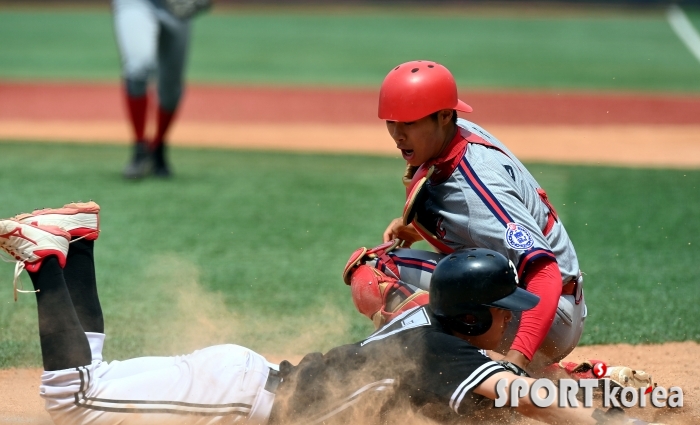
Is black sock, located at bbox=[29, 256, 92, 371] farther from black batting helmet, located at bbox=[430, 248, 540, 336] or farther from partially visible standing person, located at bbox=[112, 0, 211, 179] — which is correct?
partially visible standing person, located at bbox=[112, 0, 211, 179]

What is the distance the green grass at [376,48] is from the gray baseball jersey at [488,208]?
1380cm

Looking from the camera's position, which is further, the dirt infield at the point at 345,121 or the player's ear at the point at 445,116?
the dirt infield at the point at 345,121

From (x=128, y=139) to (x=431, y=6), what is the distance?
2245 cm

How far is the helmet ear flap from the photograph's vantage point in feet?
9.71

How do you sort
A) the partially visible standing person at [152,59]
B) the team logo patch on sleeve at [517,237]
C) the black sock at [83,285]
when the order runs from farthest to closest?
the partially visible standing person at [152,59], the black sock at [83,285], the team logo patch on sleeve at [517,237]

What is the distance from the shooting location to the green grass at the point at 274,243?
462 cm

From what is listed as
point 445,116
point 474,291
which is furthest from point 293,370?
point 445,116

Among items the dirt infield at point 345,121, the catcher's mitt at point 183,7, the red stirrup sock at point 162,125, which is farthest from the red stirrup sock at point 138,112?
the dirt infield at point 345,121

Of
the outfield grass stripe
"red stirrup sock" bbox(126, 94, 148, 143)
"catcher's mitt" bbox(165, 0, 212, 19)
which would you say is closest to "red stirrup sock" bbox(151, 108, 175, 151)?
"red stirrup sock" bbox(126, 94, 148, 143)

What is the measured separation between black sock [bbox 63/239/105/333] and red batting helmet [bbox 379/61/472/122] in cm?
131

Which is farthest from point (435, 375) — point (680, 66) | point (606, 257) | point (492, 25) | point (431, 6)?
point (431, 6)

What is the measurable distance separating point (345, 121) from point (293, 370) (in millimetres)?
10463

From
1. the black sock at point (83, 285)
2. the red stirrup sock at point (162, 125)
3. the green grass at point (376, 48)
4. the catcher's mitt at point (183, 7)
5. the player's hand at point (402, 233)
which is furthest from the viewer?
the green grass at point (376, 48)

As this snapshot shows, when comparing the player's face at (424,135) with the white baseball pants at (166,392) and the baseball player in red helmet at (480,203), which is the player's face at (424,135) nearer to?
the baseball player in red helmet at (480,203)
